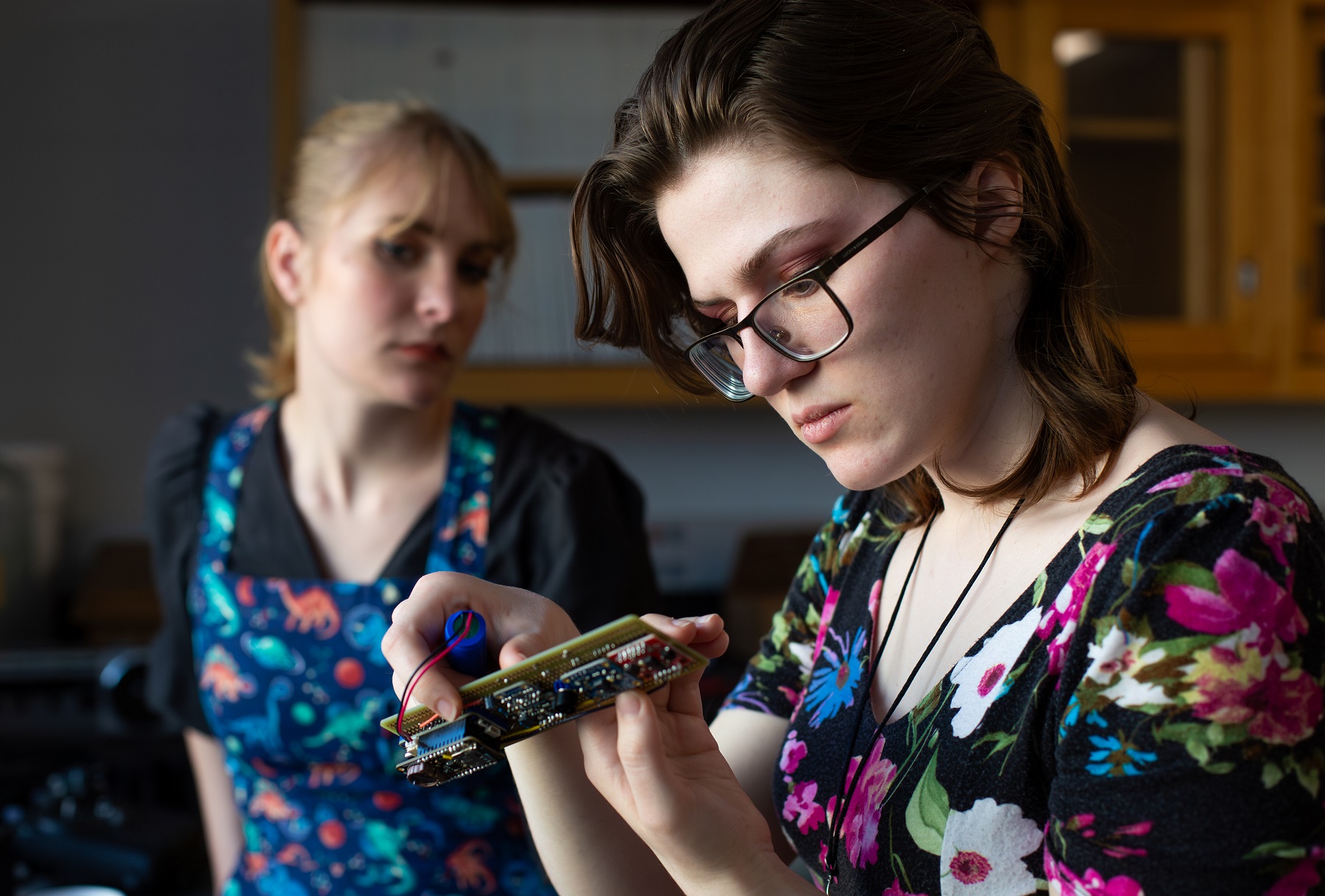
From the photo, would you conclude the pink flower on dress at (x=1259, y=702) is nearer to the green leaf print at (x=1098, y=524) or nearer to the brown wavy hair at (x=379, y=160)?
the green leaf print at (x=1098, y=524)

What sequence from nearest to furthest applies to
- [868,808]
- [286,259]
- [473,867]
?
[868,808] → [473,867] → [286,259]

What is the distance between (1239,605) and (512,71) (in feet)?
6.68

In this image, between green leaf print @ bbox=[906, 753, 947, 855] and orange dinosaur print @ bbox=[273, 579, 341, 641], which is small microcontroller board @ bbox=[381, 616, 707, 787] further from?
orange dinosaur print @ bbox=[273, 579, 341, 641]

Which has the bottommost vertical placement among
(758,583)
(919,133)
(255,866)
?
(758,583)

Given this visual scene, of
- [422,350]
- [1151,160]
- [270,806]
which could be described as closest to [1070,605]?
[422,350]

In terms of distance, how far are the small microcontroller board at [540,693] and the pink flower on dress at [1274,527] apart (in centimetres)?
33

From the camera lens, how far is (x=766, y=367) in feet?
2.59

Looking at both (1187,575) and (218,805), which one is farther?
(218,805)

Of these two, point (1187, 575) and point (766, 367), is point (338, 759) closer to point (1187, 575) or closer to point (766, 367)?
point (766, 367)

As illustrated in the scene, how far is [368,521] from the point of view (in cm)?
147

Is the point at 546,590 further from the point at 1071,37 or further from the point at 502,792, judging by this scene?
the point at 1071,37

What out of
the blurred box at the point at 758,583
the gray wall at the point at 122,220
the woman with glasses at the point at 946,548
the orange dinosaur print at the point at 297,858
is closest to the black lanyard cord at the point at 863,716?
the woman with glasses at the point at 946,548

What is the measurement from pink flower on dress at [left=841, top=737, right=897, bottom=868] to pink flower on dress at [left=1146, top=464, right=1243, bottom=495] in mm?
268

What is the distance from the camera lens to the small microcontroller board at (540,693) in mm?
656
